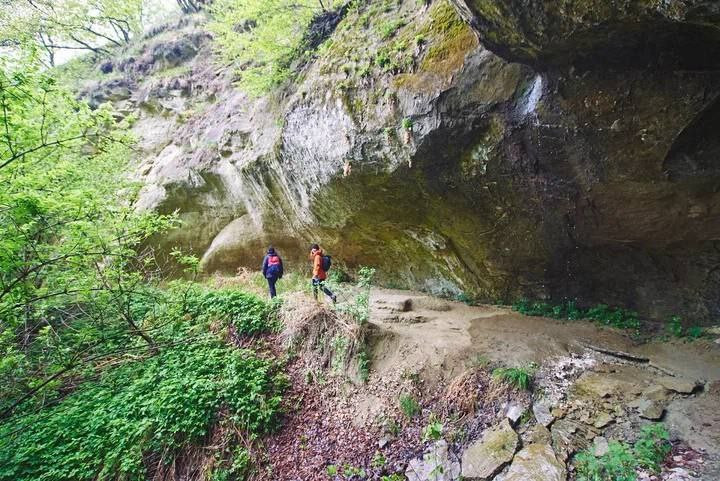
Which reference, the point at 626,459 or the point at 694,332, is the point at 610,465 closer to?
the point at 626,459

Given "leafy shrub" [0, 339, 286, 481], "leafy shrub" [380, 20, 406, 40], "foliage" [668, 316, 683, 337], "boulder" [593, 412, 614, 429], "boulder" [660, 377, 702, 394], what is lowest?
"foliage" [668, 316, 683, 337]

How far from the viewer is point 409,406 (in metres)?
5.28

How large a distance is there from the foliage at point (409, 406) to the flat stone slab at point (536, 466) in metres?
1.57

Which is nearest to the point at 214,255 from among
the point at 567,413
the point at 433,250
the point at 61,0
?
the point at 433,250

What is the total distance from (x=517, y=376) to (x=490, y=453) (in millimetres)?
1131

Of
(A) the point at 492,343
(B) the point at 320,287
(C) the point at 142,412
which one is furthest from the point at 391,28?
(C) the point at 142,412

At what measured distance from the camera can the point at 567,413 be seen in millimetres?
4301

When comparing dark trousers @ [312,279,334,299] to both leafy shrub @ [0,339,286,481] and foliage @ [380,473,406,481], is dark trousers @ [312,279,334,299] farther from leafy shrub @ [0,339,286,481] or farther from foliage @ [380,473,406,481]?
foliage @ [380,473,406,481]

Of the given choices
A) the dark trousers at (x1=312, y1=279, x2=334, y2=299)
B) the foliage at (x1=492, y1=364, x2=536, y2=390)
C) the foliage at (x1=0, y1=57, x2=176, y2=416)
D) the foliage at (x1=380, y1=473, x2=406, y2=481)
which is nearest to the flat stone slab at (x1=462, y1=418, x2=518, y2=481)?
the foliage at (x1=492, y1=364, x2=536, y2=390)

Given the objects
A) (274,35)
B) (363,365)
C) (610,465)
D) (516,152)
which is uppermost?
(274,35)

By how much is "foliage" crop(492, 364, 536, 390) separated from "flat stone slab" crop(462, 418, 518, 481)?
554 mm

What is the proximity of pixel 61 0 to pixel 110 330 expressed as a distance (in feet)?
61.5

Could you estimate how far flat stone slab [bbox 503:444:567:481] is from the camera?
3.63 metres

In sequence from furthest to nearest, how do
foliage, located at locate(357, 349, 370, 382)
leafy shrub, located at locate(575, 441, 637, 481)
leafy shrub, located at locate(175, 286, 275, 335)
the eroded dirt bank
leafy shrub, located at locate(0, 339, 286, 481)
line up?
1. leafy shrub, located at locate(175, 286, 275, 335)
2. foliage, located at locate(357, 349, 370, 382)
3. leafy shrub, located at locate(0, 339, 286, 481)
4. the eroded dirt bank
5. leafy shrub, located at locate(575, 441, 637, 481)
